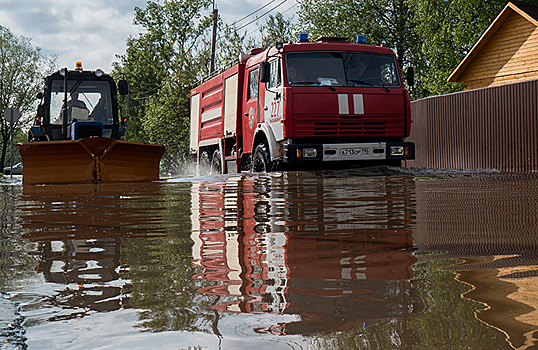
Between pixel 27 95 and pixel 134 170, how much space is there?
4529cm

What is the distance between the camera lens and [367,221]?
10.9ft

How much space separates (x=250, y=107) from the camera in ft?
40.6

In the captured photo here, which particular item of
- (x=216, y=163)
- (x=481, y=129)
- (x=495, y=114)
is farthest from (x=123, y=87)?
(x=481, y=129)

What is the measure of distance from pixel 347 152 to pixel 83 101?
6154mm

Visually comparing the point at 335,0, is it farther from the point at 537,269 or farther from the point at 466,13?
the point at 537,269

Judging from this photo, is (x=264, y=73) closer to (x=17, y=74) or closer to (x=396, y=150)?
(x=396, y=150)

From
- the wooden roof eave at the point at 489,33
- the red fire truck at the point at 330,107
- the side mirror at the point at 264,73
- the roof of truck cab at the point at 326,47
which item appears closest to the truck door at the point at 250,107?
the red fire truck at the point at 330,107

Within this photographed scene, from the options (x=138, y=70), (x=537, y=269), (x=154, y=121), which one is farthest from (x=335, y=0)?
(x=537, y=269)

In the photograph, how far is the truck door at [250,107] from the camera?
39.4 feet

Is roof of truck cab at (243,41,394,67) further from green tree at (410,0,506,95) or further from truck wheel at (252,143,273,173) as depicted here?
green tree at (410,0,506,95)

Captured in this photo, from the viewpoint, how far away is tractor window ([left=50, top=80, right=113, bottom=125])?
12297 millimetres

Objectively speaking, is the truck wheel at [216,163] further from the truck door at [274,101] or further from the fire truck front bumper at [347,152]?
the fire truck front bumper at [347,152]

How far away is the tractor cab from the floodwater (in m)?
9.16

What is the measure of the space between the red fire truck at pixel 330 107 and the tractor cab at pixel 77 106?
3.47 metres
